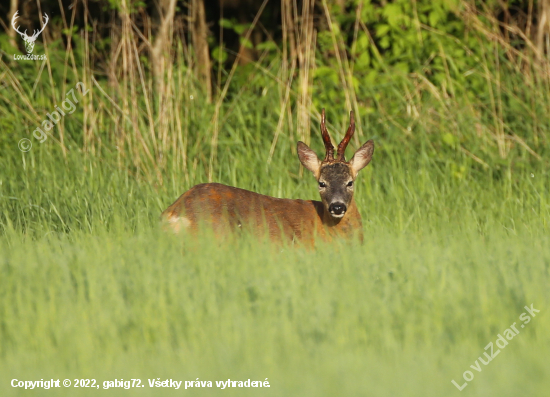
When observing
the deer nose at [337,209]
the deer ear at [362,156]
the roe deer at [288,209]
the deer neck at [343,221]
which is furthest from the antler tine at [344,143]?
the deer nose at [337,209]

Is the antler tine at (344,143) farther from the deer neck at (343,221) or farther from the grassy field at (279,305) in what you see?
the grassy field at (279,305)

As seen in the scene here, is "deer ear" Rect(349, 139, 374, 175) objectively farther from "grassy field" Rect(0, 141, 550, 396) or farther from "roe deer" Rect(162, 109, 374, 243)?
"grassy field" Rect(0, 141, 550, 396)

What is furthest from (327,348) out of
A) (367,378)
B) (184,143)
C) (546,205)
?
(184,143)

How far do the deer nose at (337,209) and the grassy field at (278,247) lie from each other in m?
0.23

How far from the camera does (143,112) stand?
6.73 meters

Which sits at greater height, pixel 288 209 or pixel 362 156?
pixel 362 156

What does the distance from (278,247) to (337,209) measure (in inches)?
24.8

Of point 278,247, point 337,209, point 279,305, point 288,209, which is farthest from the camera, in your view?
point 288,209

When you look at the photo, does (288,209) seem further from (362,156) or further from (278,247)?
(362,156)

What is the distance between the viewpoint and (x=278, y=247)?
466 cm

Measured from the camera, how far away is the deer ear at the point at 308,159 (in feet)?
18.9

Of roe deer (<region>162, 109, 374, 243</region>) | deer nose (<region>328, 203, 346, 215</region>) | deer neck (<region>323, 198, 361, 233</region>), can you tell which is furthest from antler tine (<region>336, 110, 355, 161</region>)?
deer nose (<region>328, 203, 346, 215</region>)

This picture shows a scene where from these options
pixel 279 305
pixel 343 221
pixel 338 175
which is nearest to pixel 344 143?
pixel 338 175

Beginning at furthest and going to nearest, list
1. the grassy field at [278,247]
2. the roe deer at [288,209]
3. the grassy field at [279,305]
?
the roe deer at [288,209] → the grassy field at [278,247] → the grassy field at [279,305]
